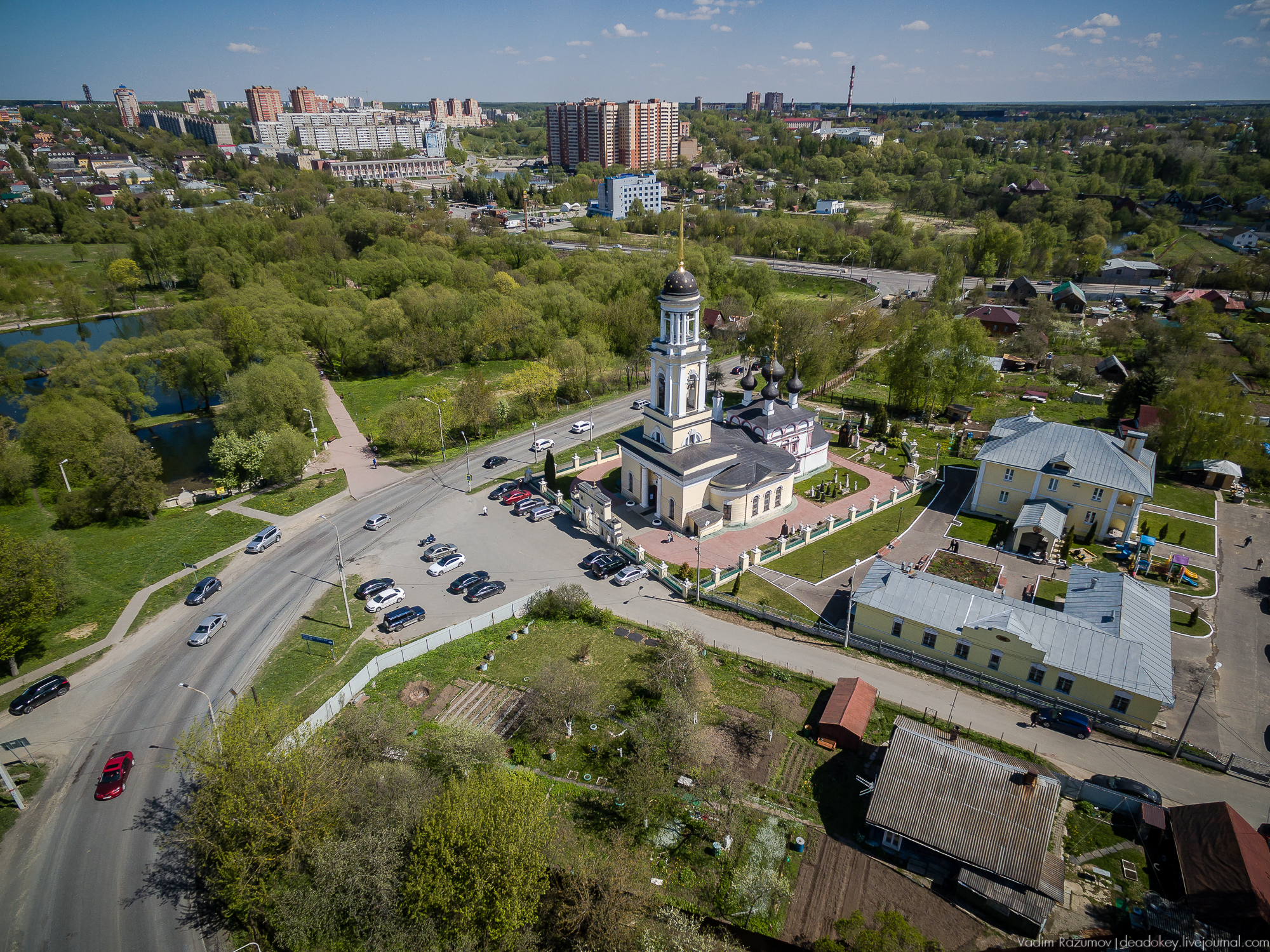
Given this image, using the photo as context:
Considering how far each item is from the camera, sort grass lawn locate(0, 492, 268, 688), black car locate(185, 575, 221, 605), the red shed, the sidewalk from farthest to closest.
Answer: the sidewalk, black car locate(185, 575, 221, 605), grass lawn locate(0, 492, 268, 688), the red shed

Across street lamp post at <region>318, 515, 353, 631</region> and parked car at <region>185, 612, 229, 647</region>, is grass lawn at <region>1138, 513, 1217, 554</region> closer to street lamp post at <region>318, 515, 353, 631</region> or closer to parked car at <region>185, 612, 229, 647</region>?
street lamp post at <region>318, 515, 353, 631</region>

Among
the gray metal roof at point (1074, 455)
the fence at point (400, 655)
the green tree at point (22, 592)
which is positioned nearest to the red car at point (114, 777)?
the fence at point (400, 655)

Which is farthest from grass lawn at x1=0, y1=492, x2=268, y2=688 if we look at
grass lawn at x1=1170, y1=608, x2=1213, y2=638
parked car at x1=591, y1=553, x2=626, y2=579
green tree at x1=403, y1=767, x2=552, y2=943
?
grass lawn at x1=1170, y1=608, x2=1213, y2=638

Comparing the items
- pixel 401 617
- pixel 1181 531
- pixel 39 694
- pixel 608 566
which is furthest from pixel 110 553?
pixel 1181 531

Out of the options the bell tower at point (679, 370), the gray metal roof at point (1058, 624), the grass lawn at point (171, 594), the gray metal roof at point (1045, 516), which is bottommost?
the grass lawn at point (171, 594)

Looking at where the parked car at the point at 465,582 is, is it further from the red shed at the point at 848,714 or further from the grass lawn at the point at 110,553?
the red shed at the point at 848,714
